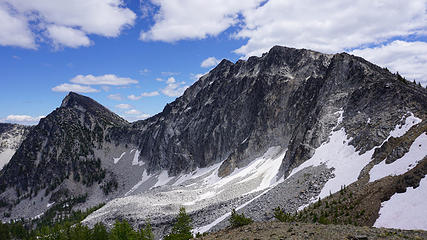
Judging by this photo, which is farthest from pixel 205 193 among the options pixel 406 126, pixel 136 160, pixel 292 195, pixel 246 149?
pixel 136 160

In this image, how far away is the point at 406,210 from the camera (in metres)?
20.7

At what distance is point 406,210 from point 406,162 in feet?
26.2

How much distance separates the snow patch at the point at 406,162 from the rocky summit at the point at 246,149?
0.14 meters

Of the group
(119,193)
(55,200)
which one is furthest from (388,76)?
(55,200)

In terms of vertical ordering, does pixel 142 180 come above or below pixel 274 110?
below

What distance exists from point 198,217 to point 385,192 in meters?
33.4

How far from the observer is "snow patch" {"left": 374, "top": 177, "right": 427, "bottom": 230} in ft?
63.4

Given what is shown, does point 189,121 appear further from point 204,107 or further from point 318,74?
point 318,74

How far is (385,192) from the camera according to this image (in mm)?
23625

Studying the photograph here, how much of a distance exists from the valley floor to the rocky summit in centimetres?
552

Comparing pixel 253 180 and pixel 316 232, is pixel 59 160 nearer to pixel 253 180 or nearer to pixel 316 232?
pixel 253 180

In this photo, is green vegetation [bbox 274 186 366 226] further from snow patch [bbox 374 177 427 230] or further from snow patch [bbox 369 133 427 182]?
snow patch [bbox 369 133 427 182]

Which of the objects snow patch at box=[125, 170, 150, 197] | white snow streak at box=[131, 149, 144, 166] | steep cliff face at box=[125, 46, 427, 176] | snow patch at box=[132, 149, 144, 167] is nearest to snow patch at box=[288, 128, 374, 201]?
steep cliff face at box=[125, 46, 427, 176]

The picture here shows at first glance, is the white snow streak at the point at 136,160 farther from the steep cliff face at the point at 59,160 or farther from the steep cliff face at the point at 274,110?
the steep cliff face at the point at 59,160
